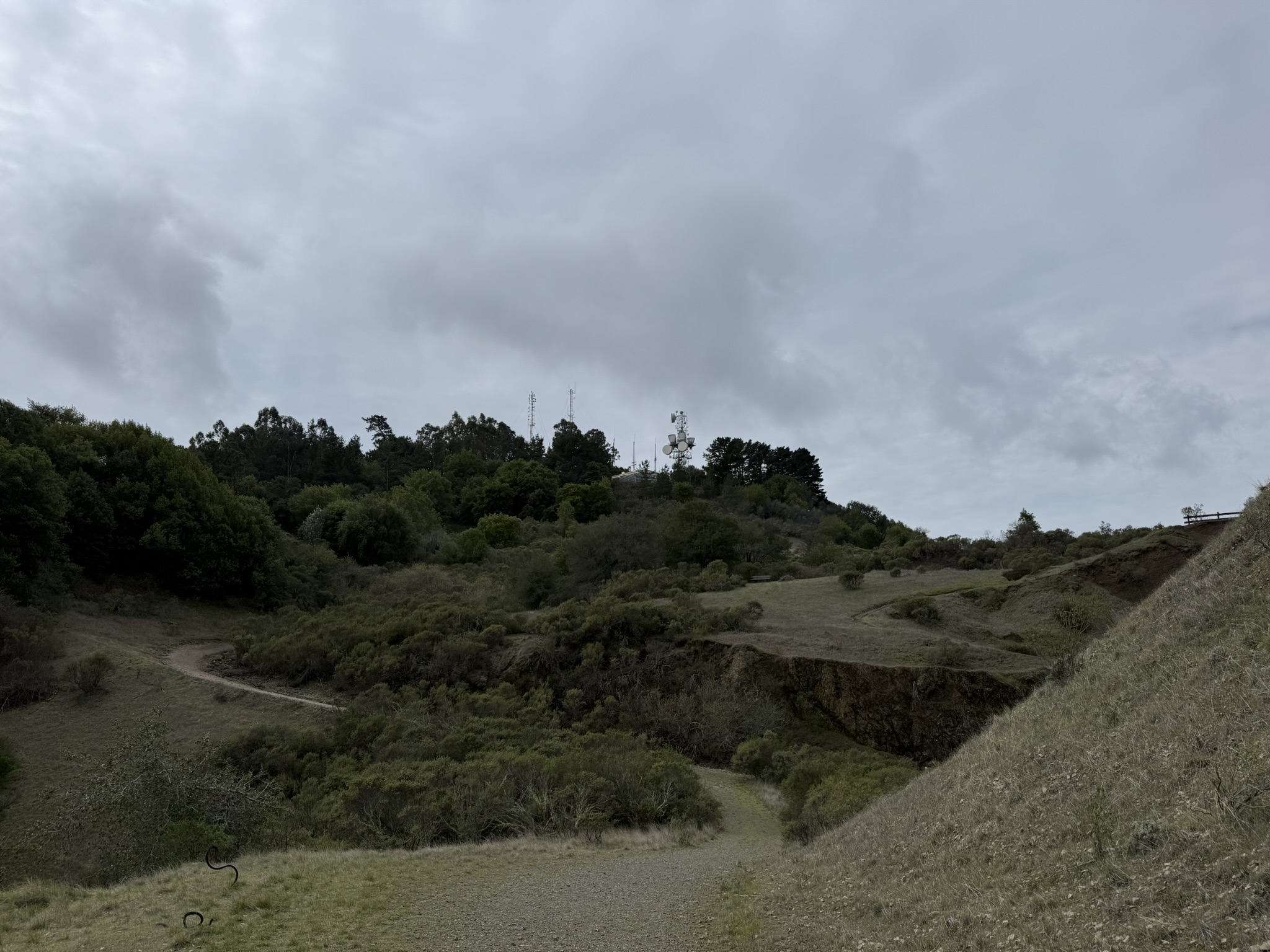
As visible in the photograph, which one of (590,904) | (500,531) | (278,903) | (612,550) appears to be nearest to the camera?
(590,904)

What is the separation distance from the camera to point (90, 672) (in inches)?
1113

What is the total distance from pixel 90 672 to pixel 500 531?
123 feet

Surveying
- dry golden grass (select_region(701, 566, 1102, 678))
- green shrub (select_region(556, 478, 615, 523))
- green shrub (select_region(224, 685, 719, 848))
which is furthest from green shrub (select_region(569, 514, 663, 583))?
green shrub (select_region(556, 478, 615, 523))

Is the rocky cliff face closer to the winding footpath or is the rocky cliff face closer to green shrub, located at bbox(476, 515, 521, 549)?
the winding footpath

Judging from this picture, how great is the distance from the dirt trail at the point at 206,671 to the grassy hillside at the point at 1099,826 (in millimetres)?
21973

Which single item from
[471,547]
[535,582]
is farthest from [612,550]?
[471,547]

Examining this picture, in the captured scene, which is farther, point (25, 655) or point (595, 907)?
point (25, 655)

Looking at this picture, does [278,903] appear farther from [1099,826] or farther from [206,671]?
[206,671]

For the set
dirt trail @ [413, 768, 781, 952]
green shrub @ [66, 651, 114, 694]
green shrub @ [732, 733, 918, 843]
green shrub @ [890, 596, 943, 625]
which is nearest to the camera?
dirt trail @ [413, 768, 781, 952]

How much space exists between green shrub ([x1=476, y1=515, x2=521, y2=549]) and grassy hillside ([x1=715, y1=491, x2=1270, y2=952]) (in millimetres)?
53021

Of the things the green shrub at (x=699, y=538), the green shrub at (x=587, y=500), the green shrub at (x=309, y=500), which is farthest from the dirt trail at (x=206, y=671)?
the green shrub at (x=587, y=500)

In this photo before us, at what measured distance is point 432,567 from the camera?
173 ft

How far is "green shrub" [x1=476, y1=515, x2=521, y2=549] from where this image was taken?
64.4m

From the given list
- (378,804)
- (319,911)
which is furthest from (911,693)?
(319,911)
